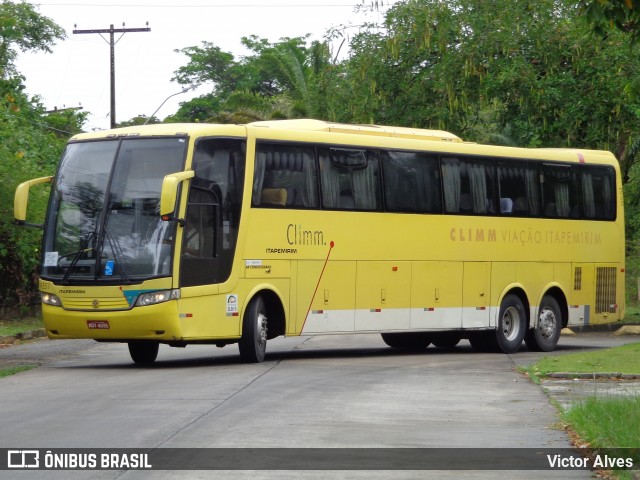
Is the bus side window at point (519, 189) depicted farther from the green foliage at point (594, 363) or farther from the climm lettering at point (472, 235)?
the green foliage at point (594, 363)

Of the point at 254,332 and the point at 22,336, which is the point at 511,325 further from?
the point at 22,336

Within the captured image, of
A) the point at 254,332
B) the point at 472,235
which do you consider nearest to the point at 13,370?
the point at 254,332

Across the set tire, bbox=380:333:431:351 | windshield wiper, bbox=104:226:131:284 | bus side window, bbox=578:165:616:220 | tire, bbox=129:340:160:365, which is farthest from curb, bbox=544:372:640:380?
bus side window, bbox=578:165:616:220

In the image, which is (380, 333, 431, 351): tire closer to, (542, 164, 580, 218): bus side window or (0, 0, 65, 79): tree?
(542, 164, 580, 218): bus side window

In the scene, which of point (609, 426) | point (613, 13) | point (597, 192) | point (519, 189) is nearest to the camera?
point (609, 426)

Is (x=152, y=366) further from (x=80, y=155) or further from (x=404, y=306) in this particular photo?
(x=404, y=306)

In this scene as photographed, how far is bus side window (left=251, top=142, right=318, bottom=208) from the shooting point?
20359mm

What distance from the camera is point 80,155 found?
65.8 ft

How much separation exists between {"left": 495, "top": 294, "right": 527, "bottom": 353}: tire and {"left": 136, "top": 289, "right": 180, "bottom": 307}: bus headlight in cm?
809

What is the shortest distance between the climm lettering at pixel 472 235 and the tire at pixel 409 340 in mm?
2350

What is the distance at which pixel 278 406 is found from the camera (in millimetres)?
14016

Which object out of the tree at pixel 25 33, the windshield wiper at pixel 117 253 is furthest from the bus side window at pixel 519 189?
the tree at pixel 25 33

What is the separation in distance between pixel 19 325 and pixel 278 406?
17.0 m

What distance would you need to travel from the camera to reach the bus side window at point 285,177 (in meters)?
20.4
